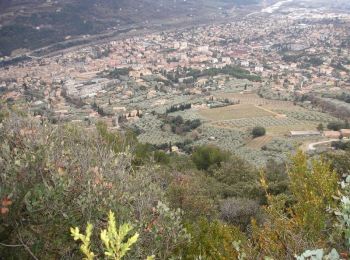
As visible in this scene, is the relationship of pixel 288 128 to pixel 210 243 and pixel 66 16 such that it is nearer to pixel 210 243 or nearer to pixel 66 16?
pixel 210 243

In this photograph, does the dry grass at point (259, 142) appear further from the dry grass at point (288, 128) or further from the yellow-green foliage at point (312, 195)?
the yellow-green foliage at point (312, 195)

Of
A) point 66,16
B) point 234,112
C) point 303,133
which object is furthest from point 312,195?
point 66,16

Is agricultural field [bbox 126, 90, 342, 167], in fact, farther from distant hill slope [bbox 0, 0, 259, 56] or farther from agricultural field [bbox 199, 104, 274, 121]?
distant hill slope [bbox 0, 0, 259, 56]

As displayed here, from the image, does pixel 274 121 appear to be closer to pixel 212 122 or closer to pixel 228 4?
pixel 212 122

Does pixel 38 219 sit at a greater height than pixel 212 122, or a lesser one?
greater

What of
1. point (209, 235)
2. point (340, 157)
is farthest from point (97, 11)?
point (209, 235)

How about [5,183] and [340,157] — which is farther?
[340,157]

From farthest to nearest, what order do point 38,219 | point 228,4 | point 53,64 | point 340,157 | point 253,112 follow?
point 228,4 → point 53,64 → point 253,112 → point 340,157 → point 38,219

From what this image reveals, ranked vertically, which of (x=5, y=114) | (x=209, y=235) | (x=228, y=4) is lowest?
(x=228, y=4)

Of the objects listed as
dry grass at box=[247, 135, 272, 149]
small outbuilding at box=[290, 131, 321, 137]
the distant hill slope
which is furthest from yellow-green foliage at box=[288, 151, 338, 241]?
the distant hill slope
